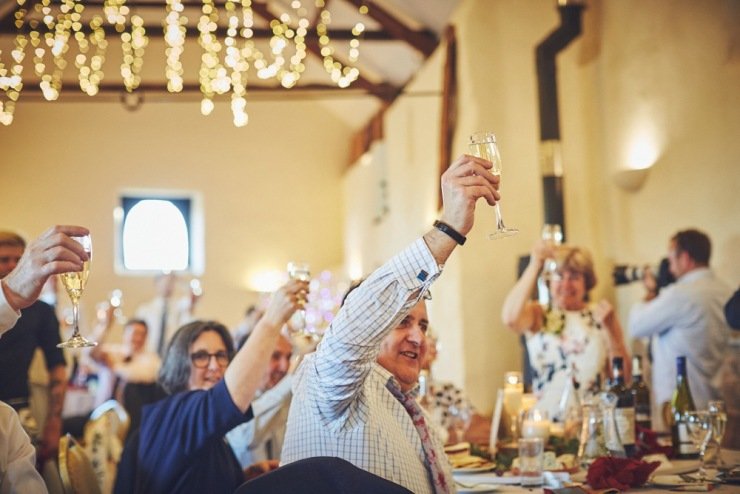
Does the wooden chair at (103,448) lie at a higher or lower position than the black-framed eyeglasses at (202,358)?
lower

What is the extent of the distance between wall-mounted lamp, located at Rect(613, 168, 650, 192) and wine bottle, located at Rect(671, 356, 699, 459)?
326 cm

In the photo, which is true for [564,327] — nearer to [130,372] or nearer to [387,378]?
[387,378]

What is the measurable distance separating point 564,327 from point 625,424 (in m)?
1.23

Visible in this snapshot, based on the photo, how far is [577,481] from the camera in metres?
2.44

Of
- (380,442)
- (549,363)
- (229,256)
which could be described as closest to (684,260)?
(549,363)

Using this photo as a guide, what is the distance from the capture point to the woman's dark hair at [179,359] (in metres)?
2.84

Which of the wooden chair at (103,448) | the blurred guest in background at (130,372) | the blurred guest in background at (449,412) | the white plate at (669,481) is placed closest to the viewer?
the white plate at (669,481)

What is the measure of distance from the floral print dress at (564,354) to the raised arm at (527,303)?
82 millimetres

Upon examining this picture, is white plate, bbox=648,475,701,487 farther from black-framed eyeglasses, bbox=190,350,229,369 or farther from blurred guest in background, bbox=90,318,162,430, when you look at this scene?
blurred guest in background, bbox=90,318,162,430

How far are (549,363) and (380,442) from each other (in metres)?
2.15

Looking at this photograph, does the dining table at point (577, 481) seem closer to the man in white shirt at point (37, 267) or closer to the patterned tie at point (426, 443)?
the patterned tie at point (426, 443)

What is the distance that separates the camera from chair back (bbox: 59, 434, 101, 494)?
2.41m

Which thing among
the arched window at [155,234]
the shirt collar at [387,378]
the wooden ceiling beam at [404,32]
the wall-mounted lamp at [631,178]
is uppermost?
the wooden ceiling beam at [404,32]

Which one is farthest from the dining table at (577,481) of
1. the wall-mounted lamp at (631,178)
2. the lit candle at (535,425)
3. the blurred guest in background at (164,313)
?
the blurred guest in background at (164,313)
